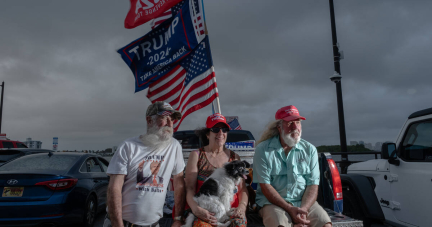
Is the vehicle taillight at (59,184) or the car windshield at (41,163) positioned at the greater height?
the car windshield at (41,163)

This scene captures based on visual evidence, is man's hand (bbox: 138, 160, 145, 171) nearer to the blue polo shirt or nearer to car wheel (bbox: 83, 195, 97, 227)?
the blue polo shirt

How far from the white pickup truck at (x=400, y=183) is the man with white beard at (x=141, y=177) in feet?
11.2

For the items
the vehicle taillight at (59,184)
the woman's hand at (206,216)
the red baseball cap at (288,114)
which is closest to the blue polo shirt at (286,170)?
the red baseball cap at (288,114)

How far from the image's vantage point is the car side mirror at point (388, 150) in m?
4.15

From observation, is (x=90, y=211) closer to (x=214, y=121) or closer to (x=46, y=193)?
(x=46, y=193)

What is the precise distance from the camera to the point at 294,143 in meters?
3.46

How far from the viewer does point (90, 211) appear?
608cm

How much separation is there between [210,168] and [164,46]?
16.4 ft

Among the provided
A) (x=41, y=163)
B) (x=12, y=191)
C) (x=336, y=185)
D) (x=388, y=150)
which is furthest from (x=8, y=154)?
(x=388, y=150)

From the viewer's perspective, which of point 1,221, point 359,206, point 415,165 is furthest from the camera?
point 1,221

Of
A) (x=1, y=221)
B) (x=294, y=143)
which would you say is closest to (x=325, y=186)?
(x=294, y=143)

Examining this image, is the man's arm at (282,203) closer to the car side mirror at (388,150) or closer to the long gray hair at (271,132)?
the long gray hair at (271,132)

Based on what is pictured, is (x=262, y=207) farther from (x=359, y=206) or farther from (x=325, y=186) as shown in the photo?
(x=359, y=206)

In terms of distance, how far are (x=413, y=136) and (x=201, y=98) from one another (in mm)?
4411
